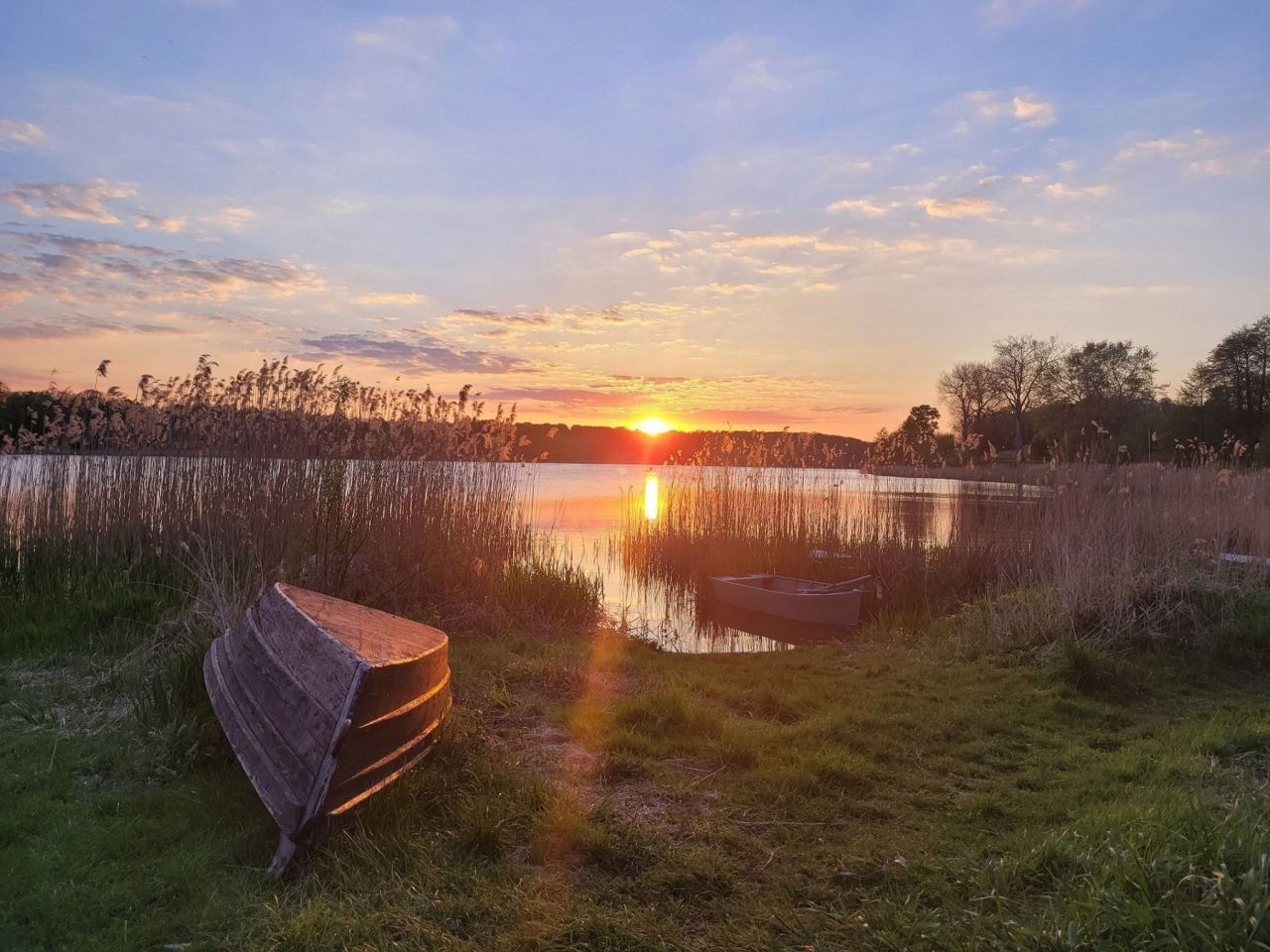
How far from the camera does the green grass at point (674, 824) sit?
2.97m

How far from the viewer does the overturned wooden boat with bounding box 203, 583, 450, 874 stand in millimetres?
3438

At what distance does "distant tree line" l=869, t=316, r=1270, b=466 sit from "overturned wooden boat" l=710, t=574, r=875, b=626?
20.0 meters

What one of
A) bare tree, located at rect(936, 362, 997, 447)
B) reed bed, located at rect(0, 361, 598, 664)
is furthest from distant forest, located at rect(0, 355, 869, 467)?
bare tree, located at rect(936, 362, 997, 447)

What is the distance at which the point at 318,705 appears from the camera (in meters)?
3.60

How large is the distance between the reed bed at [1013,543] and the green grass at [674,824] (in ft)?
5.30

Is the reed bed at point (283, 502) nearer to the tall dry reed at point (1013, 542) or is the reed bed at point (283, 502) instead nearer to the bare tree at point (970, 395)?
the tall dry reed at point (1013, 542)

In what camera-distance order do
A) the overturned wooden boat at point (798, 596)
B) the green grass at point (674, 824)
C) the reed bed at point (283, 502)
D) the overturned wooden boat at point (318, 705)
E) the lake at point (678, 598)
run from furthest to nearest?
1. the overturned wooden boat at point (798, 596)
2. the lake at point (678, 598)
3. the reed bed at point (283, 502)
4. the overturned wooden boat at point (318, 705)
5. the green grass at point (674, 824)

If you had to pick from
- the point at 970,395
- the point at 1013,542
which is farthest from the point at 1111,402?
the point at 1013,542

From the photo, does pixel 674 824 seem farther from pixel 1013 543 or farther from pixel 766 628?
pixel 1013 543

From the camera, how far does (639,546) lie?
15500mm

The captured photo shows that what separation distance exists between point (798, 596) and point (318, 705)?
8.18 m

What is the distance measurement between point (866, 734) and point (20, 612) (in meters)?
7.19

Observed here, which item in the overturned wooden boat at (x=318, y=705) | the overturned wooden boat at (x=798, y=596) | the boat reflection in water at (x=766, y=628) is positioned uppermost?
the overturned wooden boat at (x=318, y=705)

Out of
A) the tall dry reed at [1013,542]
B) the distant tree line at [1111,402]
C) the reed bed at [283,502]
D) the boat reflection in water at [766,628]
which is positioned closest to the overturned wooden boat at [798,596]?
the boat reflection in water at [766,628]
